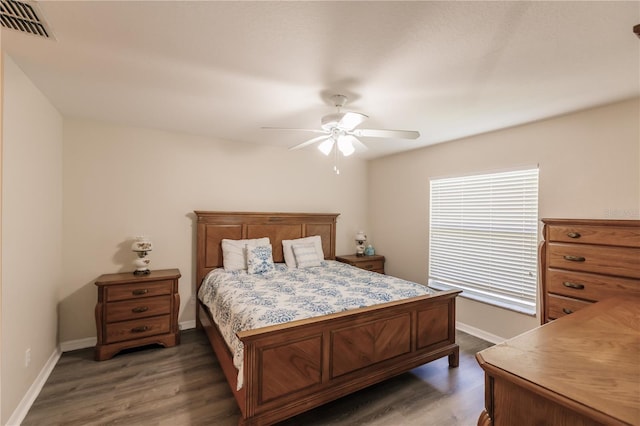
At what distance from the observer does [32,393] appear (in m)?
2.21

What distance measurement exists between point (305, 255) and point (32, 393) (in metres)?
2.77

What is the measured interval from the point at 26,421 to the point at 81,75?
2.48 meters

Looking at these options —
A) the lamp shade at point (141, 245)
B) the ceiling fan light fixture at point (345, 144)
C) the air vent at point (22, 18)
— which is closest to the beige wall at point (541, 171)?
the ceiling fan light fixture at point (345, 144)

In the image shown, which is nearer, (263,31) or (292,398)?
(263,31)

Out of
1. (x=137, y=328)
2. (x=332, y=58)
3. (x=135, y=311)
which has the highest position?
(x=332, y=58)

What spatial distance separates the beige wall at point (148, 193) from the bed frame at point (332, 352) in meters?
1.21

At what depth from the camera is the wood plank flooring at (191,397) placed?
2.04 m

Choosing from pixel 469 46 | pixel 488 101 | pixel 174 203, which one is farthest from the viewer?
pixel 174 203

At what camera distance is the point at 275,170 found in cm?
429

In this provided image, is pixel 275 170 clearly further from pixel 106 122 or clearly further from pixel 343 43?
pixel 343 43

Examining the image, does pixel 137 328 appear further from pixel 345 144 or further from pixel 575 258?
pixel 575 258

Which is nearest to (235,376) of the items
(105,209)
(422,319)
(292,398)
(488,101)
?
(292,398)

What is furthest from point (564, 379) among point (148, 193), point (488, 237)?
point (148, 193)

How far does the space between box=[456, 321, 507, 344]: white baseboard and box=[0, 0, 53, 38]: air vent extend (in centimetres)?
460
